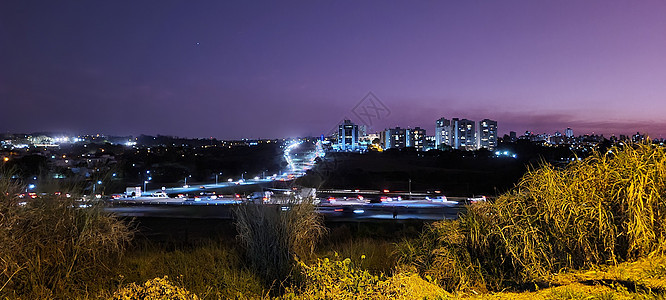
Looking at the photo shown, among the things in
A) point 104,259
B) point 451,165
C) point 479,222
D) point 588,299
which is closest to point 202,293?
point 104,259

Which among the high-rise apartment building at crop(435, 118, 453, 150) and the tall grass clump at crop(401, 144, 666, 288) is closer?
the tall grass clump at crop(401, 144, 666, 288)

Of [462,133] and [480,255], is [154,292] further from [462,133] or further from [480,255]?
[462,133]

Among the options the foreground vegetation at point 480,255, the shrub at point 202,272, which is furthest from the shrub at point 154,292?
the shrub at point 202,272

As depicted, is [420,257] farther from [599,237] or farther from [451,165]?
[451,165]

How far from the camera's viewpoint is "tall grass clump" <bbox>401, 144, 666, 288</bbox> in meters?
6.17

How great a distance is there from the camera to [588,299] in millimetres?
4375

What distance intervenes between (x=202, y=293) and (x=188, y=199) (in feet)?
99.0

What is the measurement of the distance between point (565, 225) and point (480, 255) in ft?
4.86

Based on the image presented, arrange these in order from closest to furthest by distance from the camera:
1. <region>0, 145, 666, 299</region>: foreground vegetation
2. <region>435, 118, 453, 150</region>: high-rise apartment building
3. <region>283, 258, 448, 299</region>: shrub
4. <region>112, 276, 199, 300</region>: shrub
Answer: <region>112, 276, 199, 300</region>: shrub, <region>283, 258, 448, 299</region>: shrub, <region>0, 145, 666, 299</region>: foreground vegetation, <region>435, 118, 453, 150</region>: high-rise apartment building

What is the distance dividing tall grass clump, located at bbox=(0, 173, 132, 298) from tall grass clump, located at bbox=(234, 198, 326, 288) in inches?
113

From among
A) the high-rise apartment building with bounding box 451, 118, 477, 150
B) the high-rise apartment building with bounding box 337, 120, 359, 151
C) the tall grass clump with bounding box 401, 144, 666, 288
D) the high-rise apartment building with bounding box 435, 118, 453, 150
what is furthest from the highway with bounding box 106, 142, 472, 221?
the high-rise apartment building with bounding box 435, 118, 453, 150

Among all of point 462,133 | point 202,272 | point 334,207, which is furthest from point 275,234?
point 462,133

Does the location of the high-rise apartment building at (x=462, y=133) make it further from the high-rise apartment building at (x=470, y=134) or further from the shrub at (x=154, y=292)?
the shrub at (x=154, y=292)

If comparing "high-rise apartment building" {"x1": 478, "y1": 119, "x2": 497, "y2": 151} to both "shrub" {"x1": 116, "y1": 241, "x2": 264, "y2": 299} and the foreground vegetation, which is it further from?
the foreground vegetation
